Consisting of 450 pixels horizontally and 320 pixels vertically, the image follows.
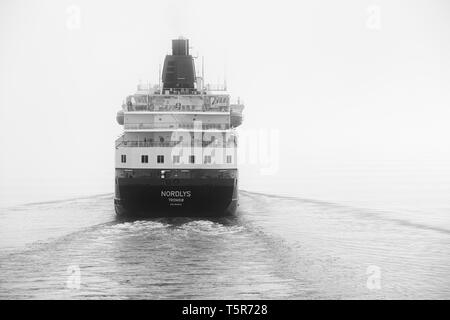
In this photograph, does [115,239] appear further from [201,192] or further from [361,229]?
[361,229]

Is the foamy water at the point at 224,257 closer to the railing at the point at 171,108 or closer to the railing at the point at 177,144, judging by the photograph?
the railing at the point at 177,144

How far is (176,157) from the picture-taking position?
46250 millimetres

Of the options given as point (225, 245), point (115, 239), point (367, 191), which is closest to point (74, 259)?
point (115, 239)

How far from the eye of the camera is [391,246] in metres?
37.6

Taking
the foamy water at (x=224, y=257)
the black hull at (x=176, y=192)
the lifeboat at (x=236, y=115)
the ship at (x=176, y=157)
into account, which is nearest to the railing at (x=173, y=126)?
the ship at (x=176, y=157)

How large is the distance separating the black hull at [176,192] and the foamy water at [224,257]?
3.27ft

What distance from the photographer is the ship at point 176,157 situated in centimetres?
4534

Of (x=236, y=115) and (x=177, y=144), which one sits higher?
(x=236, y=115)

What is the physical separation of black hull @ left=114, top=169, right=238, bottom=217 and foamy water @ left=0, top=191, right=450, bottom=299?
1.00m

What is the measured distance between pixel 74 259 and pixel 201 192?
14879 millimetres

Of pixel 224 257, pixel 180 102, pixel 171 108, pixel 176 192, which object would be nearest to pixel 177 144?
pixel 176 192

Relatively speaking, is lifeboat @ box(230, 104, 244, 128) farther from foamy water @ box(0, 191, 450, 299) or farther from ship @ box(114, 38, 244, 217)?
foamy water @ box(0, 191, 450, 299)

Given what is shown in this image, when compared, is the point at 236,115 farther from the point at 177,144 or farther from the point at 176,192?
the point at 176,192

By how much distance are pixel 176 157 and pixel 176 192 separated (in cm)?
277
